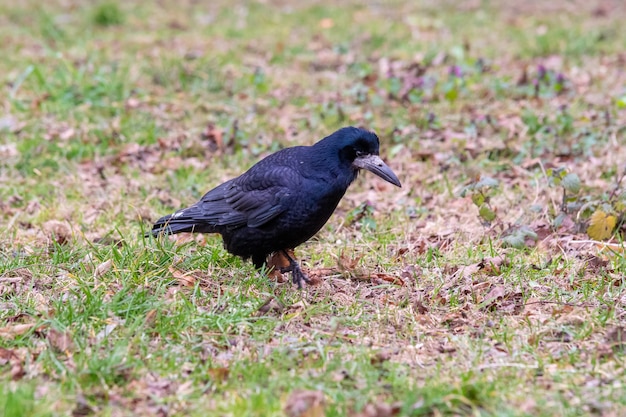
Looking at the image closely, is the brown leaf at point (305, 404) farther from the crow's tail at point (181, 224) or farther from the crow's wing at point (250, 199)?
the crow's tail at point (181, 224)

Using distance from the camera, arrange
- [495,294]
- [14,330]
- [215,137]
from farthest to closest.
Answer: [215,137]
[495,294]
[14,330]

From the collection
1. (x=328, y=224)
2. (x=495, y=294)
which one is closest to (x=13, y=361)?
(x=495, y=294)

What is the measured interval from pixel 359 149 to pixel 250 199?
72cm

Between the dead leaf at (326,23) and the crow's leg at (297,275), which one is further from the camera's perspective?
the dead leaf at (326,23)

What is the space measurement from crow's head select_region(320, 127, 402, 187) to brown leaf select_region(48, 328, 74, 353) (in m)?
1.89

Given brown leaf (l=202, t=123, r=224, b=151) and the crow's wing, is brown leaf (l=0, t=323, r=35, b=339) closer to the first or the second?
the crow's wing

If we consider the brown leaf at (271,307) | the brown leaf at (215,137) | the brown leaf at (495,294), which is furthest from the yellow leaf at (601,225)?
the brown leaf at (215,137)

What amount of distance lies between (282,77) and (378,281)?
4.55 meters

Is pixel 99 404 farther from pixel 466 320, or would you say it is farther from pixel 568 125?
pixel 568 125

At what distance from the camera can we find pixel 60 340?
3822mm

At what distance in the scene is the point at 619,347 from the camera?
3.81m

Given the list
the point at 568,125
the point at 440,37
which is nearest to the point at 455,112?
the point at 568,125

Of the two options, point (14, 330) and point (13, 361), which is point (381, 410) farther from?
point (14, 330)

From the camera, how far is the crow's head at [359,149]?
4898 mm
